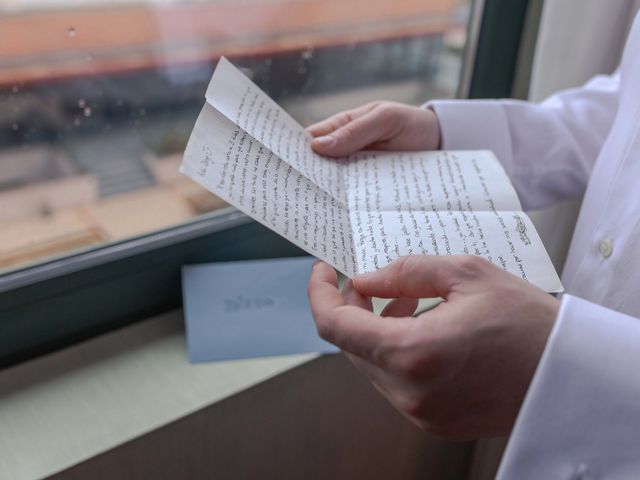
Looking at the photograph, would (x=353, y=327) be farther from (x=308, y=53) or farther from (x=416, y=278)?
(x=308, y=53)

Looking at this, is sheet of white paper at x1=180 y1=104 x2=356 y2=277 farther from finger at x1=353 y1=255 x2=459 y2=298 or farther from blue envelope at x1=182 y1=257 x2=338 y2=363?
blue envelope at x1=182 y1=257 x2=338 y2=363

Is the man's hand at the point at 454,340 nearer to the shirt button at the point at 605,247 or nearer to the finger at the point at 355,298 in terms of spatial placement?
the finger at the point at 355,298

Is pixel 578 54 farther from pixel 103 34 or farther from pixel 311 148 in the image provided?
pixel 103 34

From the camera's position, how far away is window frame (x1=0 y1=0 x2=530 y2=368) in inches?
26.7

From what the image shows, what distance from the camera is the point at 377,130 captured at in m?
0.62

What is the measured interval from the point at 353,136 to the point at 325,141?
0.11 feet

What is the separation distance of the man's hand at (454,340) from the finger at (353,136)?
0.64 feet

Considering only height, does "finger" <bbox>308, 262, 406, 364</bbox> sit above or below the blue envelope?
above

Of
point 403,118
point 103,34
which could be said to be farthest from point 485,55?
point 103,34

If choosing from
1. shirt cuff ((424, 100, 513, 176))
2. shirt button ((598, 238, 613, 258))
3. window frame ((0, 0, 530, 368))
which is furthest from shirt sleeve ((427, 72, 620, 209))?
window frame ((0, 0, 530, 368))

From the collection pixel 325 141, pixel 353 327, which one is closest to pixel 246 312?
pixel 325 141

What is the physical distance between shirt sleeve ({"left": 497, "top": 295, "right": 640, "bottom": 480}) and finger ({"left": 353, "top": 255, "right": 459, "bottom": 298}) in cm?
7

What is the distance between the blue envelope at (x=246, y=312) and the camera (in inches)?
28.9

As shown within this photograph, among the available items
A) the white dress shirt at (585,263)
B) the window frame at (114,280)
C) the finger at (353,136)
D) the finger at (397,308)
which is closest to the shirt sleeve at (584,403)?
the white dress shirt at (585,263)
